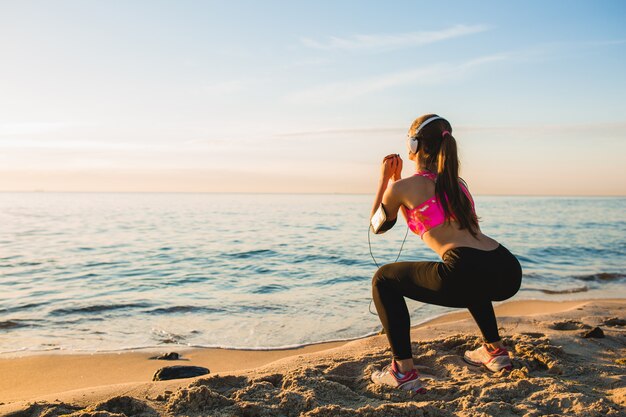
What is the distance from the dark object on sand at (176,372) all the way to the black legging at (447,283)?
1823 millimetres

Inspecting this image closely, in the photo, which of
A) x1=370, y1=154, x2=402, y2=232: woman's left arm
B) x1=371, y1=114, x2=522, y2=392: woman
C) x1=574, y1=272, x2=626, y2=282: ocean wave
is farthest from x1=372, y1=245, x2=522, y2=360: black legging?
x1=574, y1=272, x2=626, y2=282: ocean wave

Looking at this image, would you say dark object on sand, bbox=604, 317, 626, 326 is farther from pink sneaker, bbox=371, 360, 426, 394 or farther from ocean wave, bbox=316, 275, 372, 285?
ocean wave, bbox=316, 275, 372, 285

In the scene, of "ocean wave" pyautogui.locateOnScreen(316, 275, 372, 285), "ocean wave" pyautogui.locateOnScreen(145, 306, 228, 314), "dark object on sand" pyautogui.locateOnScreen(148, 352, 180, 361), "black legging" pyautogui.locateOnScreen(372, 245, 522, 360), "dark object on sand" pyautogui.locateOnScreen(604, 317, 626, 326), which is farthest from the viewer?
"ocean wave" pyautogui.locateOnScreen(316, 275, 372, 285)

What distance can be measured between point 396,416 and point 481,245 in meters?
1.25

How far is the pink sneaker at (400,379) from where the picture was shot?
3492mm

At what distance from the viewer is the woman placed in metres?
3.37

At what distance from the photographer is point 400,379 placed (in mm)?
3539

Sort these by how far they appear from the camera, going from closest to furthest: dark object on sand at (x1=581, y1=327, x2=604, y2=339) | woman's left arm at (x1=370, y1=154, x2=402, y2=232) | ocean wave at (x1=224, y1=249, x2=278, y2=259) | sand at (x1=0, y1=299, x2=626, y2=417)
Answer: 1. sand at (x1=0, y1=299, x2=626, y2=417)
2. woman's left arm at (x1=370, y1=154, x2=402, y2=232)
3. dark object on sand at (x1=581, y1=327, x2=604, y2=339)
4. ocean wave at (x1=224, y1=249, x2=278, y2=259)

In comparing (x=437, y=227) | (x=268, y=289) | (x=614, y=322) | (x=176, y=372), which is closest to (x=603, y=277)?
(x=614, y=322)

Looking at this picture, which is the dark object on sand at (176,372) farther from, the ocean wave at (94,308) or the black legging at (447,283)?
the ocean wave at (94,308)

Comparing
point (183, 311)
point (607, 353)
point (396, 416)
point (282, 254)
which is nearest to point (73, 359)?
point (183, 311)

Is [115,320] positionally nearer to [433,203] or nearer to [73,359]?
[73,359]

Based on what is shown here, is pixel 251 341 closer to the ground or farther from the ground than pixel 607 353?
closer to the ground

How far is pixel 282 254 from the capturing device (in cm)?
1428
